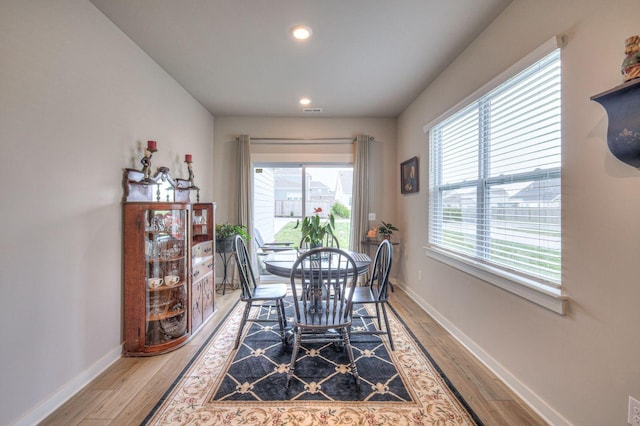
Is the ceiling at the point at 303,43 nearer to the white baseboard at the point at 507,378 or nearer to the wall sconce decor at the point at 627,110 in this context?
the wall sconce decor at the point at 627,110

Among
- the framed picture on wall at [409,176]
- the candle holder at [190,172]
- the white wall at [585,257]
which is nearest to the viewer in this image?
the white wall at [585,257]

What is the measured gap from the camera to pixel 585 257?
140 centimetres

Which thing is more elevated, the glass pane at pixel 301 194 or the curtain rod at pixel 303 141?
the curtain rod at pixel 303 141

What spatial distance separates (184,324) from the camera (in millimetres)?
2539

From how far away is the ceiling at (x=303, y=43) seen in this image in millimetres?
1988

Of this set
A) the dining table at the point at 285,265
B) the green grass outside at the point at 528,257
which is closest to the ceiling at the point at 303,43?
the green grass outside at the point at 528,257

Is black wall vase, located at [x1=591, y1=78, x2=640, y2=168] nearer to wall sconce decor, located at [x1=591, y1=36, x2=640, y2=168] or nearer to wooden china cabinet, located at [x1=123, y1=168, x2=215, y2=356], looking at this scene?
wall sconce decor, located at [x1=591, y1=36, x2=640, y2=168]

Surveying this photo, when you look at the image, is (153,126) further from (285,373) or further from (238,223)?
(285,373)

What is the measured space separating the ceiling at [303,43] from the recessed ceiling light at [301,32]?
0.05 m

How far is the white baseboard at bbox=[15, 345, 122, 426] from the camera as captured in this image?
1.54 metres

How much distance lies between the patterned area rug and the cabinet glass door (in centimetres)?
39

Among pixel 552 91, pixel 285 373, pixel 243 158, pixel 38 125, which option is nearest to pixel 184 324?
pixel 285 373

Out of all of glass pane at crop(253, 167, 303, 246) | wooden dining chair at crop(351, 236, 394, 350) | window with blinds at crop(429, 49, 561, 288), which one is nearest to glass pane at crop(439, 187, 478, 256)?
window with blinds at crop(429, 49, 561, 288)

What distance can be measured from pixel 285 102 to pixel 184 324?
2.99 m
